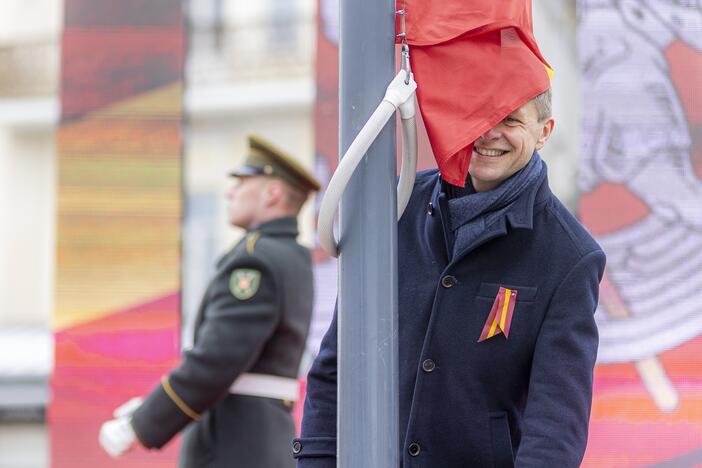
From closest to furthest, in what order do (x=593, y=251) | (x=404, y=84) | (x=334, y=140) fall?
(x=404, y=84) < (x=593, y=251) < (x=334, y=140)

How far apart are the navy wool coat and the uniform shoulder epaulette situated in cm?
182

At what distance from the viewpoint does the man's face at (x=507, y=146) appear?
1.86 m

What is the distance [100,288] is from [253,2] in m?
6.13

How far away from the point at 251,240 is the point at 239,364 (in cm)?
44

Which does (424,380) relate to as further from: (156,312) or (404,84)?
(156,312)

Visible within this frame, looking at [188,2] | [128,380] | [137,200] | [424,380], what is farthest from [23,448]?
[424,380]

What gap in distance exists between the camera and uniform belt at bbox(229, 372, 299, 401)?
3.70m

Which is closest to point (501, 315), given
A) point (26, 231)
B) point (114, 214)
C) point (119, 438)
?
point (119, 438)

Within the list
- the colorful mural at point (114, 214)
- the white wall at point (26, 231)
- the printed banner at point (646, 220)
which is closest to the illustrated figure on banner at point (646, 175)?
the printed banner at point (646, 220)

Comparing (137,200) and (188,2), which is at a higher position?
(188,2)

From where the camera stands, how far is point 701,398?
473 cm

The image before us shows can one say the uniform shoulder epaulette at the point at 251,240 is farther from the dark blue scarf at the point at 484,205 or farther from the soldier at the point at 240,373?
the dark blue scarf at the point at 484,205

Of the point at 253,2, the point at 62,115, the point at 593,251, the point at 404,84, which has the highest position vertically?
the point at 253,2

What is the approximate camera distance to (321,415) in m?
1.99
